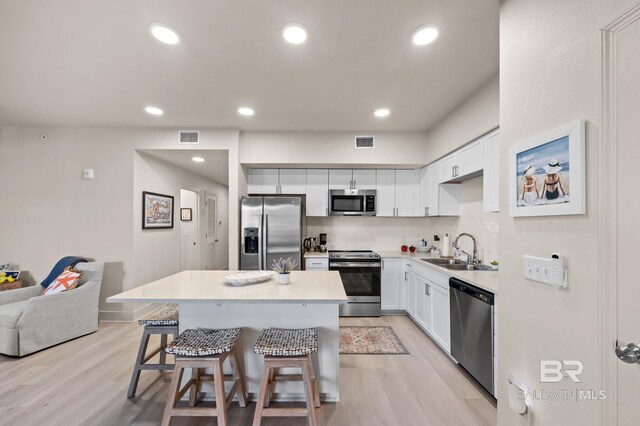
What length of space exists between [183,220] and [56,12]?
4331 mm

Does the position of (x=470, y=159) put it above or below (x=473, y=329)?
above

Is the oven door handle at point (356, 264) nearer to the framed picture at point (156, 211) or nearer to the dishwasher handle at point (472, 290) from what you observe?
the dishwasher handle at point (472, 290)

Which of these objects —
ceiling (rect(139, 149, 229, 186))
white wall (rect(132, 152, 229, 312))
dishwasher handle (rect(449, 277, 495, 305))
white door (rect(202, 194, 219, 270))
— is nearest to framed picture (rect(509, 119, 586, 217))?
dishwasher handle (rect(449, 277, 495, 305))

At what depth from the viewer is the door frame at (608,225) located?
965 mm

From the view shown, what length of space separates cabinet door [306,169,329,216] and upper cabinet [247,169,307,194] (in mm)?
95

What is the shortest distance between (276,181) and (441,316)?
2852mm

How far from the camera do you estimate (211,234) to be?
6547mm

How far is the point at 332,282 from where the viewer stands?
225cm

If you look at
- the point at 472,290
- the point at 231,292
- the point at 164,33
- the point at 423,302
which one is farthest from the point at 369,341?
the point at 164,33

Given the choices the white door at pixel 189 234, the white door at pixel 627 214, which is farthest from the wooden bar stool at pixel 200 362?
the white door at pixel 189 234

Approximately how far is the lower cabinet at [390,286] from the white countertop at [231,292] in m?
1.73

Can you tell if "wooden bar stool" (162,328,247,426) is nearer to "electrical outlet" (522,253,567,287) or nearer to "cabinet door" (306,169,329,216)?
"electrical outlet" (522,253,567,287)

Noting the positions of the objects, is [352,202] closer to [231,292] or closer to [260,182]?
[260,182]

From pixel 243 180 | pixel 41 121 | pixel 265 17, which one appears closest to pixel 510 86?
pixel 265 17
